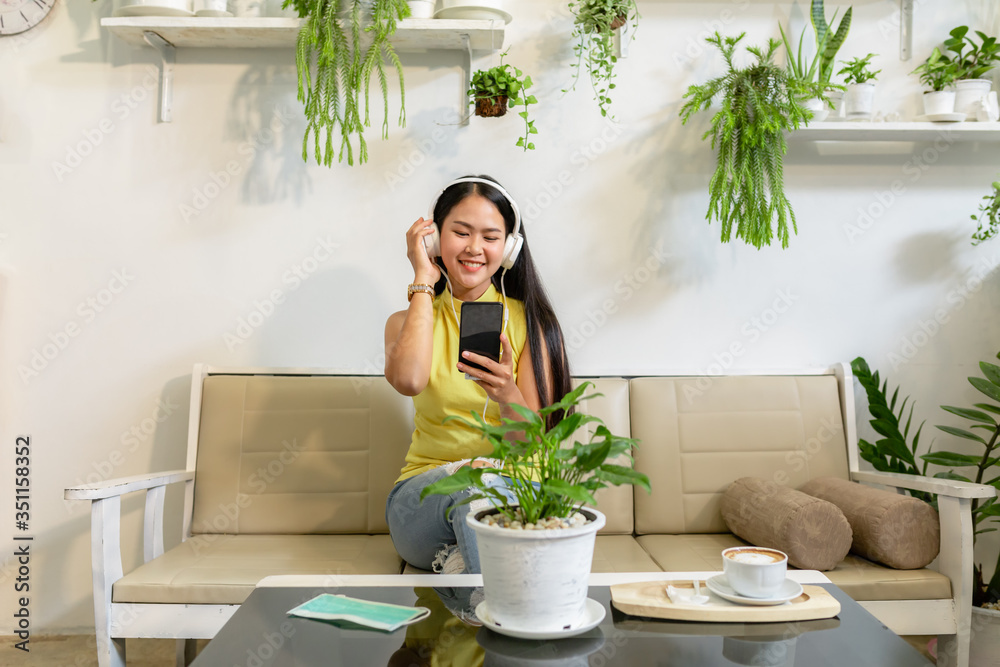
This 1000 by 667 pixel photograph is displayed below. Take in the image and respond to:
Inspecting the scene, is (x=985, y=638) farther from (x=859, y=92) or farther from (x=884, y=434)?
(x=859, y=92)

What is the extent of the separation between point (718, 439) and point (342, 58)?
1543 millimetres

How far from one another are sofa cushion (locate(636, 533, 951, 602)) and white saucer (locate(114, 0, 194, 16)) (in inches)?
79.5

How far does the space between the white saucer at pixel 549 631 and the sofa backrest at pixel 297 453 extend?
1.06 meters

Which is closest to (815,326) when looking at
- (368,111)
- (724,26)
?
(724,26)

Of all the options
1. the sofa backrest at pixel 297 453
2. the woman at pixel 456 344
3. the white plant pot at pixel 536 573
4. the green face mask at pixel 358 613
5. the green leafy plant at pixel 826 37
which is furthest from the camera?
the green leafy plant at pixel 826 37

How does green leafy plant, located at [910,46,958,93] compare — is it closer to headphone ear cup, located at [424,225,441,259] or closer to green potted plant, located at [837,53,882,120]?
green potted plant, located at [837,53,882,120]

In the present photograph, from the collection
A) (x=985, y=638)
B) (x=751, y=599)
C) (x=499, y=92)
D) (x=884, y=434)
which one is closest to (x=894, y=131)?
(x=884, y=434)

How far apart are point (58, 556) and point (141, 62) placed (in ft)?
5.09

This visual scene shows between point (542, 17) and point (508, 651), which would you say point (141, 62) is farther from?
point (508, 651)

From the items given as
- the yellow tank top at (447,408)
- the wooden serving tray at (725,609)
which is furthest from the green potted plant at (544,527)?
the yellow tank top at (447,408)

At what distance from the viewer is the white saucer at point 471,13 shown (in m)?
2.23

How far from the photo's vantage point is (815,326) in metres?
2.45

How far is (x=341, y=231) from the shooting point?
2398 mm

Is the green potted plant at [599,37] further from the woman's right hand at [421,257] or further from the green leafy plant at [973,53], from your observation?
the green leafy plant at [973,53]
